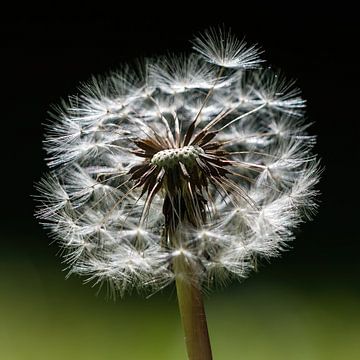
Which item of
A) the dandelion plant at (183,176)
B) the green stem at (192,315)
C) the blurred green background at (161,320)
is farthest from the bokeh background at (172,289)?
the green stem at (192,315)

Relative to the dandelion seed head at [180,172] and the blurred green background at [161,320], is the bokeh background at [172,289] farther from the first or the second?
the dandelion seed head at [180,172]

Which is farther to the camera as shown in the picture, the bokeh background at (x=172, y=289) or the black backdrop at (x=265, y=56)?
the black backdrop at (x=265, y=56)

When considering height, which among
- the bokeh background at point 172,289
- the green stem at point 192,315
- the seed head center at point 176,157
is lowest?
the green stem at point 192,315

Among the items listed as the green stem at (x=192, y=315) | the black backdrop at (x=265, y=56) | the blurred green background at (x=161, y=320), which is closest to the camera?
the green stem at (x=192, y=315)

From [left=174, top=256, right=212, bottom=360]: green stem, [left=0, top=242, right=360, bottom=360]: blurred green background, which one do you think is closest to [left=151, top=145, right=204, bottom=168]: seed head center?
[left=174, top=256, right=212, bottom=360]: green stem

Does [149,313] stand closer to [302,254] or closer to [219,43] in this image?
[302,254]

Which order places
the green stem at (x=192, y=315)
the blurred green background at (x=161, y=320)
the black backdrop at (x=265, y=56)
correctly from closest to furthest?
the green stem at (x=192, y=315) → the blurred green background at (x=161, y=320) → the black backdrop at (x=265, y=56)

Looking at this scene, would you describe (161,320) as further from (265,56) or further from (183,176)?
(265,56)
